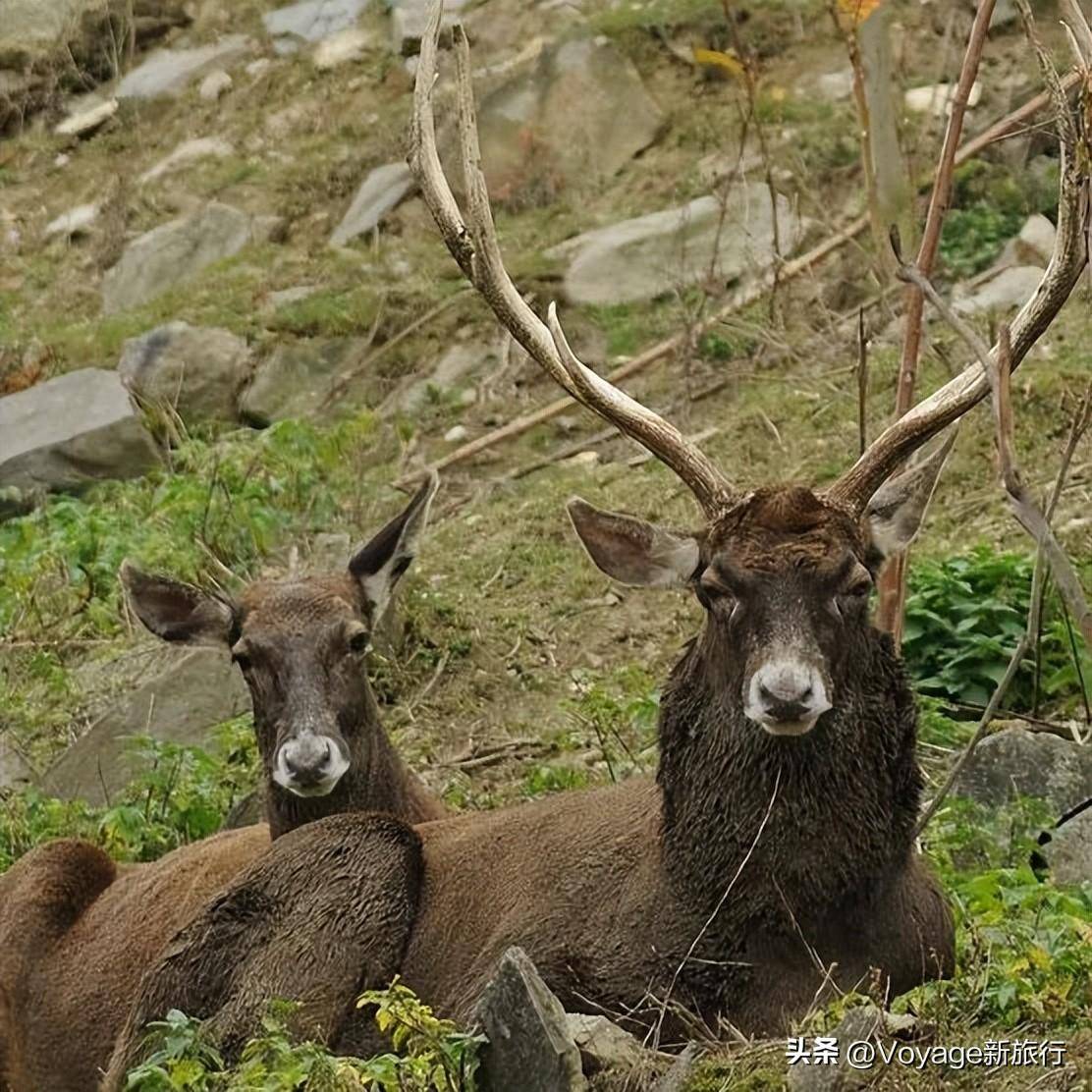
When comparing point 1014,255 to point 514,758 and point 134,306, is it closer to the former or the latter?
point 514,758

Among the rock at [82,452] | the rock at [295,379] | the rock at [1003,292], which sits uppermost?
the rock at [1003,292]

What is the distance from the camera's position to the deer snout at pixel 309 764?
359 inches

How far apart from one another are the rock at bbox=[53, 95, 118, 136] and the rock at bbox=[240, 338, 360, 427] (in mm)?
6301

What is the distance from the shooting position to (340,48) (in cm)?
2214

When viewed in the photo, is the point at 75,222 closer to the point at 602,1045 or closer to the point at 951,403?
the point at 951,403

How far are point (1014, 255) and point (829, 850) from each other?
358 inches

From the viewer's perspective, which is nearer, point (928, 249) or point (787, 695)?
point (787, 695)

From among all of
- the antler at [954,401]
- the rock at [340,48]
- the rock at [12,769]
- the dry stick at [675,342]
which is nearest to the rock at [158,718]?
the rock at [12,769]

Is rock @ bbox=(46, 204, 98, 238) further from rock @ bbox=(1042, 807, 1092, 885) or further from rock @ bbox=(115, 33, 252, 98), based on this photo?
rock @ bbox=(1042, 807, 1092, 885)

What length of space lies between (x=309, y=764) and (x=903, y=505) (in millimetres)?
2591

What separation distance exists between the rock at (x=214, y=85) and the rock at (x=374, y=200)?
128 inches

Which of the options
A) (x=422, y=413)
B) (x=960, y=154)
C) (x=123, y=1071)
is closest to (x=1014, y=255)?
(x=960, y=154)

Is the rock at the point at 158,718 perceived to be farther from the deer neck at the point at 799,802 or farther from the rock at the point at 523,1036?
the rock at the point at 523,1036

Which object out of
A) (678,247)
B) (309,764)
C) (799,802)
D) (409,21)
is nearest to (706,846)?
(799,802)
